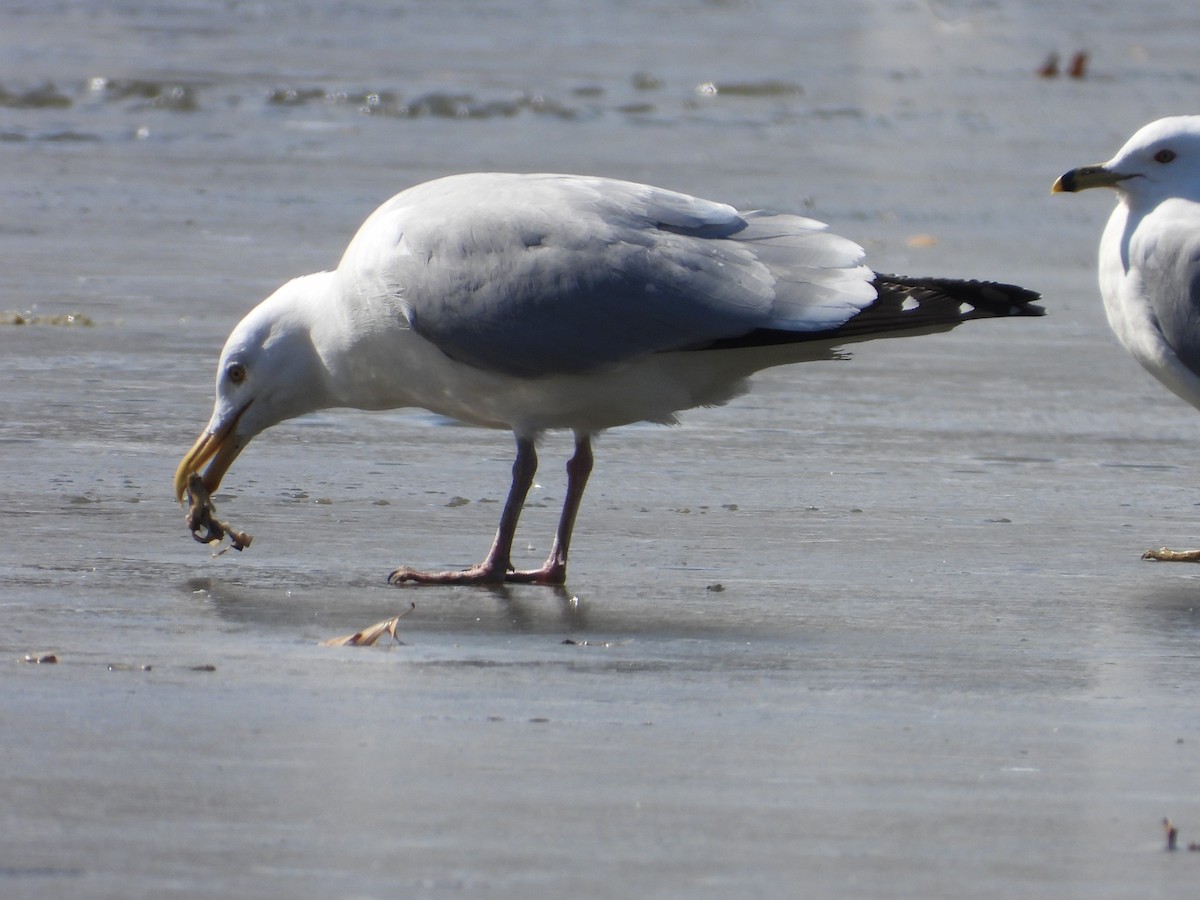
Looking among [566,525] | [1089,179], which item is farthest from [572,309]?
[1089,179]

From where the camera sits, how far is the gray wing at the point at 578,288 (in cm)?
583

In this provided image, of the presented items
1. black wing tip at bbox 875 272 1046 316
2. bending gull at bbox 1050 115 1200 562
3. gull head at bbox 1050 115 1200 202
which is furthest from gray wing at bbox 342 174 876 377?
gull head at bbox 1050 115 1200 202

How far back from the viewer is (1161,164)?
7340mm

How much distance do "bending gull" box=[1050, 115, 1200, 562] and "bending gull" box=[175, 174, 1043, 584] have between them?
1148mm

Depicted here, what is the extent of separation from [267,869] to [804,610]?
2280 millimetres

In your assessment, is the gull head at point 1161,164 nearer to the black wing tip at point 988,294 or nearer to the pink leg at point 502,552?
the black wing tip at point 988,294

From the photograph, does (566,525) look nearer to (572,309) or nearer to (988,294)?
(572,309)

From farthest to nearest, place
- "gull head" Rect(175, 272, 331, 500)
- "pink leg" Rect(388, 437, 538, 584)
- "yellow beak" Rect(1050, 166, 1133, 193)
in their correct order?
"yellow beak" Rect(1050, 166, 1133, 193) < "gull head" Rect(175, 272, 331, 500) < "pink leg" Rect(388, 437, 538, 584)

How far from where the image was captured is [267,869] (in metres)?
3.47

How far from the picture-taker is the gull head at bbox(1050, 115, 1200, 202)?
7.29 meters

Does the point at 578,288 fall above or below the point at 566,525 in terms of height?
above

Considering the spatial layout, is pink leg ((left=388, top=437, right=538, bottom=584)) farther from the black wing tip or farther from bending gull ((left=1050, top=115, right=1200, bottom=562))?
bending gull ((left=1050, top=115, right=1200, bottom=562))

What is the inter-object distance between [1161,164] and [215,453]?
3.10 metres

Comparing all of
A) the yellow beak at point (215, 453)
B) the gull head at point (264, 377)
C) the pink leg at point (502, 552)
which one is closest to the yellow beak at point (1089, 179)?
the pink leg at point (502, 552)
